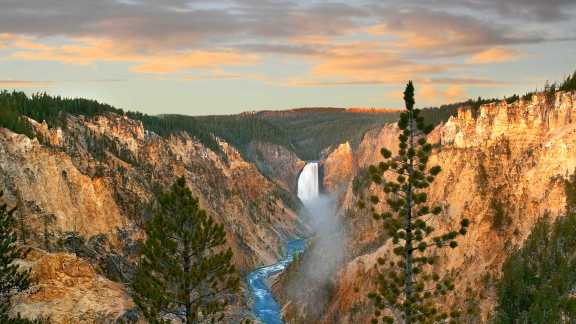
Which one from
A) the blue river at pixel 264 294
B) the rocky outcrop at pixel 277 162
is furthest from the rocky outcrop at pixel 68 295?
the rocky outcrop at pixel 277 162

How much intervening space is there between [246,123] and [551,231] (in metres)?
148

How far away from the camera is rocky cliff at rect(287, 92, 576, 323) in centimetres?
4450

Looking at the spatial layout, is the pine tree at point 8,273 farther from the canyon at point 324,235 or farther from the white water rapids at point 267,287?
Result: the white water rapids at point 267,287

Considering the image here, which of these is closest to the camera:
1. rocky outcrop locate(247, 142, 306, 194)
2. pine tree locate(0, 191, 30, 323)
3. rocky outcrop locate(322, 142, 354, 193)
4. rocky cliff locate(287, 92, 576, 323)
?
pine tree locate(0, 191, 30, 323)

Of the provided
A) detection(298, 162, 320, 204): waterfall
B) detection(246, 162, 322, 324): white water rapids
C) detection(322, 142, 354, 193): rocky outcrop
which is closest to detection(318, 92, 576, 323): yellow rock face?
detection(246, 162, 322, 324): white water rapids

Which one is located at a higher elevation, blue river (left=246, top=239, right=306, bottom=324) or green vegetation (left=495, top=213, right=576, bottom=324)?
green vegetation (left=495, top=213, right=576, bottom=324)

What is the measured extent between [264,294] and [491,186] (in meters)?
32.8

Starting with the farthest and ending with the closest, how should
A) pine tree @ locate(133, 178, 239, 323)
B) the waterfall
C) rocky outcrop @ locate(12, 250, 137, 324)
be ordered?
the waterfall
rocky outcrop @ locate(12, 250, 137, 324)
pine tree @ locate(133, 178, 239, 323)

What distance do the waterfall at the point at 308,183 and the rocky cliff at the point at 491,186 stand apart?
97.4 meters

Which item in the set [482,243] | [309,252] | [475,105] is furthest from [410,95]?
[309,252]

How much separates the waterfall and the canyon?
6925 cm

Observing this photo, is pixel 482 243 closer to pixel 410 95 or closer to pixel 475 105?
pixel 475 105

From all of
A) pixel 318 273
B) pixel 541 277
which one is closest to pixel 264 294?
pixel 318 273

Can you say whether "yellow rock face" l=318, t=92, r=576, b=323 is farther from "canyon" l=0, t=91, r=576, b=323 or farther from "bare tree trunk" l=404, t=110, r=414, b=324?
"bare tree trunk" l=404, t=110, r=414, b=324
